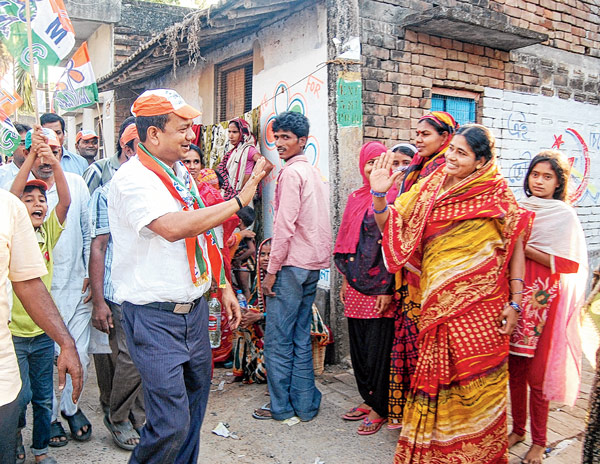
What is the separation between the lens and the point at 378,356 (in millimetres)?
3818

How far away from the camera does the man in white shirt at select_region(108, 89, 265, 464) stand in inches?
92.9

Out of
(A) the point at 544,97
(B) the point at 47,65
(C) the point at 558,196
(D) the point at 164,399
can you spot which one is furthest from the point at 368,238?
(A) the point at 544,97

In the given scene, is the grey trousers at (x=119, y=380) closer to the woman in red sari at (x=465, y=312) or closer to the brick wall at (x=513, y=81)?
the woman in red sari at (x=465, y=312)

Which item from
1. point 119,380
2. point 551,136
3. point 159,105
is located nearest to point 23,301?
point 159,105

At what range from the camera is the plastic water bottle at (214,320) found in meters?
5.03

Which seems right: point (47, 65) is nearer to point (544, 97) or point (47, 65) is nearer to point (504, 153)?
point (504, 153)

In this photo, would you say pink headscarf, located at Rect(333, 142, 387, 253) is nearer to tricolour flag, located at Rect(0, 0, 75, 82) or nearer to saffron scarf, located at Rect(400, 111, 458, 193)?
saffron scarf, located at Rect(400, 111, 458, 193)

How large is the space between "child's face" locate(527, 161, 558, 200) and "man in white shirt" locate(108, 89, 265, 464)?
1.91 metres

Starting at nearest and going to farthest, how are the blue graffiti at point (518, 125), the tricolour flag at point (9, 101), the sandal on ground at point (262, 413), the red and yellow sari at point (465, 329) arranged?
the red and yellow sari at point (465, 329), the sandal on ground at point (262, 413), the tricolour flag at point (9, 101), the blue graffiti at point (518, 125)

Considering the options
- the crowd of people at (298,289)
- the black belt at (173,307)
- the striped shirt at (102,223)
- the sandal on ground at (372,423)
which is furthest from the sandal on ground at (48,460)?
the sandal on ground at (372,423)

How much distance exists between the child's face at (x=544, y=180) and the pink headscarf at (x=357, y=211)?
101 centimetres

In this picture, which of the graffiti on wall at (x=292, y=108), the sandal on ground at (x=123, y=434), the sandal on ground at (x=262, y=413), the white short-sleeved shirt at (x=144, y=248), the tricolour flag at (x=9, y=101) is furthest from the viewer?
the tricolour flag at (x=9, y=101)

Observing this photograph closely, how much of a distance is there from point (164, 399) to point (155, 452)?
9.2 inches

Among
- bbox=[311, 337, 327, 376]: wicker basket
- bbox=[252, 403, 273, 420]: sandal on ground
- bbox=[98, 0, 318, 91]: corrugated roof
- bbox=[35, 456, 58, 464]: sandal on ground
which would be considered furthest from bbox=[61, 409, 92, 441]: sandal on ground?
bbox=[98, 0, 318, 91]: corrugated roof
